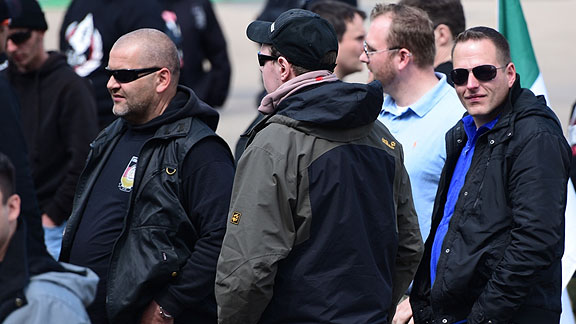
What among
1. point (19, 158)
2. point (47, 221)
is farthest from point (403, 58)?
point (47, 221)

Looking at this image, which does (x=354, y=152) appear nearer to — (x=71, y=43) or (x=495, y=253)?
(x=495, y=253)

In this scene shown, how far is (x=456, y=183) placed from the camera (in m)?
4.48

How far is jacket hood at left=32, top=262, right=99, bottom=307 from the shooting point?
3062mm

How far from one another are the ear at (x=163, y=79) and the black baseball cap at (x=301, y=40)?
0.64 metres

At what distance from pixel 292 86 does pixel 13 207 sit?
1311mm

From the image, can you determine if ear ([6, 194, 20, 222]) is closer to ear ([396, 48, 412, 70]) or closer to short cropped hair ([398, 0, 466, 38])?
ear ([396, 48, 412, 70])

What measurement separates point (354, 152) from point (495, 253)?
2.38 feet

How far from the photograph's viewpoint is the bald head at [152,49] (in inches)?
179

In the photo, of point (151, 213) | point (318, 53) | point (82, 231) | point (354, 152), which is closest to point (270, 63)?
point (318, 53)

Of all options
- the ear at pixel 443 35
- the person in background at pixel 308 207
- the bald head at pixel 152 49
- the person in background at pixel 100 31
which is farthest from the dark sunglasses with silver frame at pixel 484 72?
the person in background at pixel 100 31

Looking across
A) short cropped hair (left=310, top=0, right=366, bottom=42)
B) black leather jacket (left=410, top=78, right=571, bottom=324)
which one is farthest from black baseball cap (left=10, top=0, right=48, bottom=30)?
black leather jacket (left=410, top=78, right=571, bottom=324)

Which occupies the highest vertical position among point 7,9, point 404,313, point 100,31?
point 7,9

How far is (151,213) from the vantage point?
4273 millimetres

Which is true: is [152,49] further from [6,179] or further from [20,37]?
[20,37]
